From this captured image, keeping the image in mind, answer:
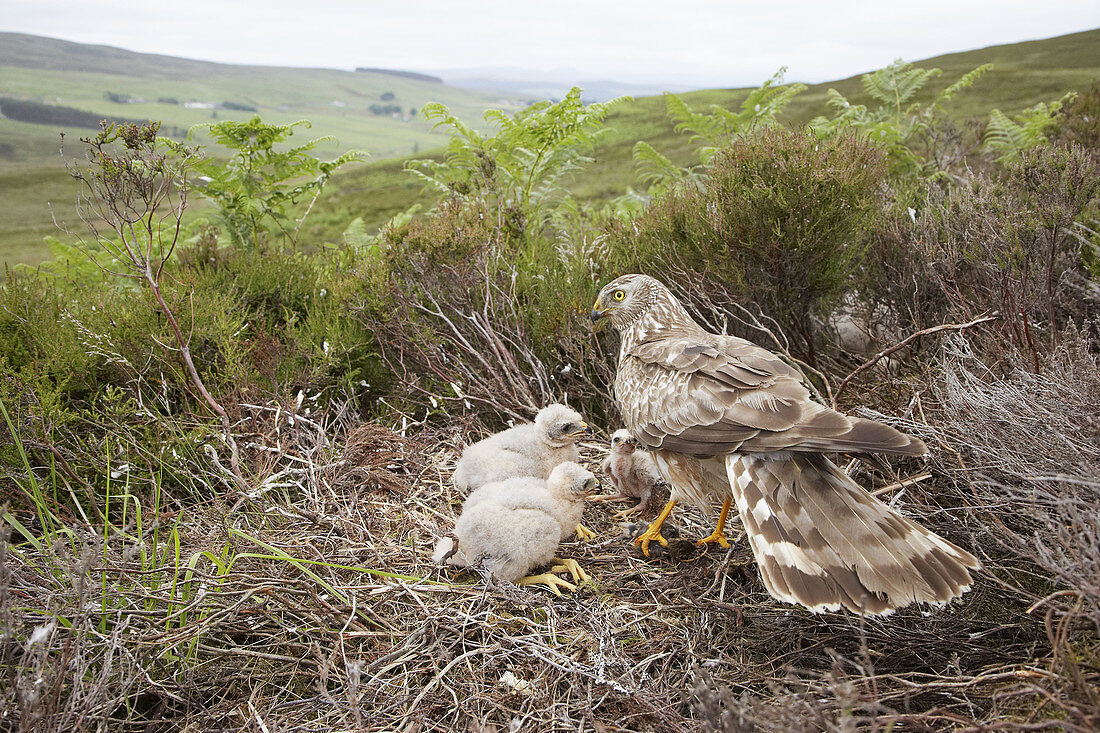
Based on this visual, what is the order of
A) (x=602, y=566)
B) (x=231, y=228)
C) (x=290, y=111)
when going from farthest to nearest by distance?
(x=290, y=111), (x=231, y=228), (x=602, y=566)

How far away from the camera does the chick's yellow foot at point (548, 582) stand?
2.86 meters

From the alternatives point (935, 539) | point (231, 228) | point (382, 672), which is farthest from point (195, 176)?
point (935, 539)

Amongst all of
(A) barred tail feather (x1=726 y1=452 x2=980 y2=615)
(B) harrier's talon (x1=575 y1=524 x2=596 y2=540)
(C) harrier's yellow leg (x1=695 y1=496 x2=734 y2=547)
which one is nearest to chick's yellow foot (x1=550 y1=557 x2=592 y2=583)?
(B) harrier's talon (x1=575 y1=524 x2=596 y2=540)

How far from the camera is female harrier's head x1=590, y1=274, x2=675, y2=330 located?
11.6 feet

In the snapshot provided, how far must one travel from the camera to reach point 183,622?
7.68 feet

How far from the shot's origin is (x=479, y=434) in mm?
4211

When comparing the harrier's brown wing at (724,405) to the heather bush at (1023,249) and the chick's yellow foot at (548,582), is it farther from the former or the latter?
the heather bush at (1023,249)

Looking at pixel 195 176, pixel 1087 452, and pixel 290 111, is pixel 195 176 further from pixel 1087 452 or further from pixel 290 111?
pixel 290 111

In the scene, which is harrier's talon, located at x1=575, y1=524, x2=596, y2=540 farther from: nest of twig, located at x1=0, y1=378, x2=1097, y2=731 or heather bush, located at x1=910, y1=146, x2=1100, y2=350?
heather bush, located at x1=910, y1=146, x2=1100, y2=350

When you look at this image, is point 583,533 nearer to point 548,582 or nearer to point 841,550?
point 548,582

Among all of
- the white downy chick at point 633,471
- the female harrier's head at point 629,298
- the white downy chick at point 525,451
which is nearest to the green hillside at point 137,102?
the white downy chick at point 525,451

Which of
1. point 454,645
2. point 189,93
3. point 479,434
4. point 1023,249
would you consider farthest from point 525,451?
point 189,93

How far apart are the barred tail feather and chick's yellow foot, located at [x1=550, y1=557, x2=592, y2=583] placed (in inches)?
38.6

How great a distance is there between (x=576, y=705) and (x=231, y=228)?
18.2 ft
